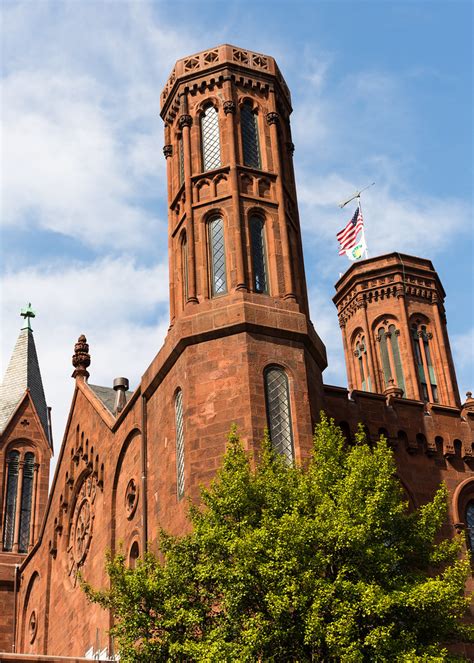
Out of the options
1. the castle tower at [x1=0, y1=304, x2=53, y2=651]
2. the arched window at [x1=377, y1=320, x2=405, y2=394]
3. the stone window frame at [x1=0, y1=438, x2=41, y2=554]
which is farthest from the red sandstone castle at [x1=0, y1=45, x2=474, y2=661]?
the arched window at [x1=377, y1=320, x2=405, y2=394]

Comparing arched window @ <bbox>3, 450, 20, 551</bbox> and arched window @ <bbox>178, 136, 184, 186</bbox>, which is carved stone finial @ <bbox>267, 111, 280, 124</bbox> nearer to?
arched window @ <bbox>178, 136, 184, 186</bbox>

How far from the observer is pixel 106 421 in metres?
33.9

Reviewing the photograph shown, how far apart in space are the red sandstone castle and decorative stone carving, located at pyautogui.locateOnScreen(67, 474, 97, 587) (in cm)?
9

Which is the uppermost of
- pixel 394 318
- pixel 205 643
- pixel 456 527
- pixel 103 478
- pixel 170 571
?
pixel 394 318

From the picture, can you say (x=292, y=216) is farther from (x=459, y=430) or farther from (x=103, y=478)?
(x=103, y=478)

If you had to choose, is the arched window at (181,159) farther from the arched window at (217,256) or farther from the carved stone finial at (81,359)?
the carved stone finial at (81,359)

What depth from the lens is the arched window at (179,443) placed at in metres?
25.6

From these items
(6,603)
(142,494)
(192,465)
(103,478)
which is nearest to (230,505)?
(192,465)

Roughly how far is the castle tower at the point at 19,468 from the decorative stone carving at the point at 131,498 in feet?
51.5

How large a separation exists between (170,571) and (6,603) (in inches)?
1022

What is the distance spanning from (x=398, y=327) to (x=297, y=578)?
1126 inches

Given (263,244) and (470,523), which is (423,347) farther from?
(263,244)

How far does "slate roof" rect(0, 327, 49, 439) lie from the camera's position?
49156 millimetres

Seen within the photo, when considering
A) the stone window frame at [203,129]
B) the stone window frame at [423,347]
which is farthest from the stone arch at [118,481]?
the stone window frame at [423,347]
